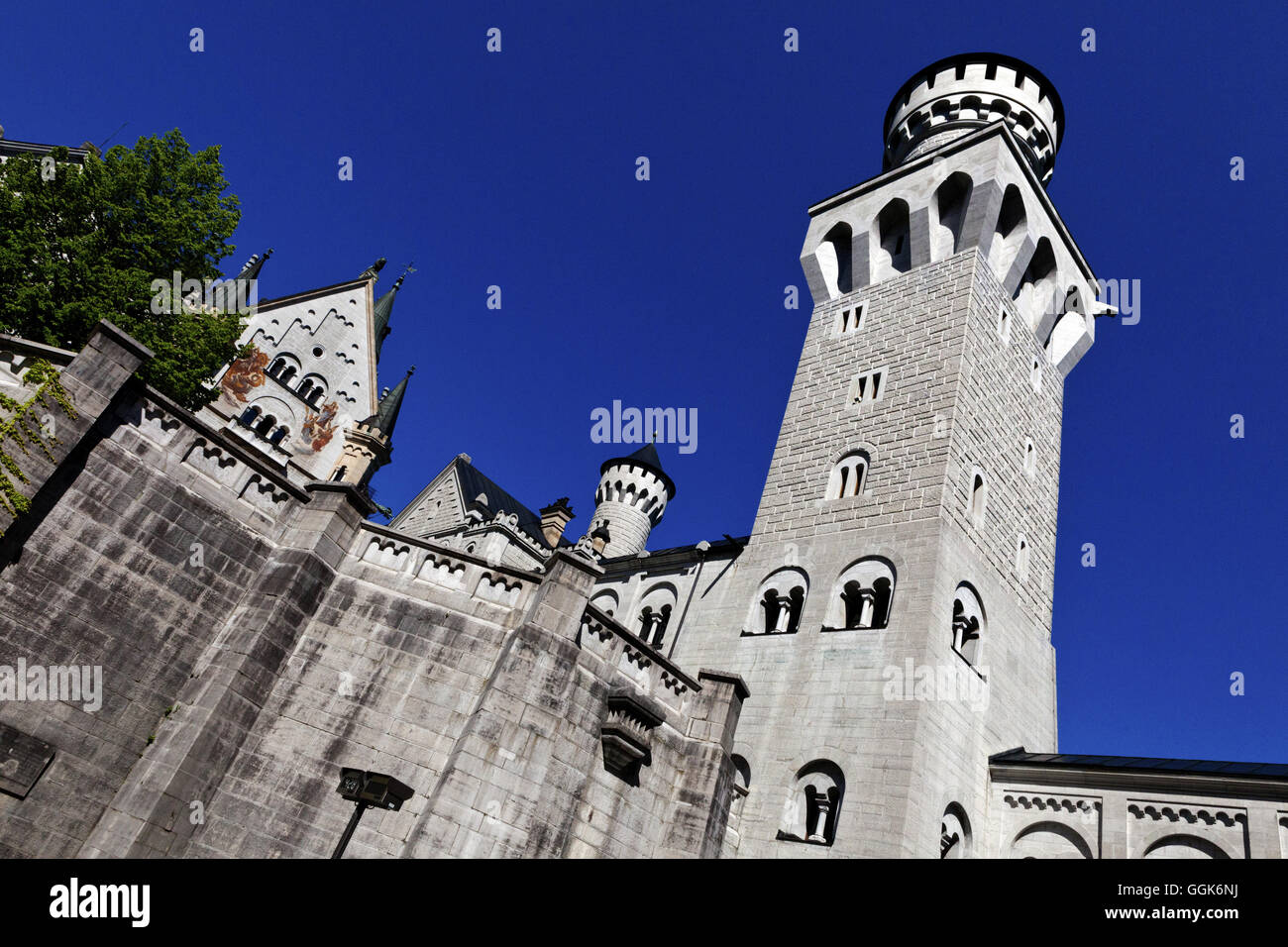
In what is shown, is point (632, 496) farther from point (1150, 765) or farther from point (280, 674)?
point (280, 674)

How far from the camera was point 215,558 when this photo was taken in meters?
12.5

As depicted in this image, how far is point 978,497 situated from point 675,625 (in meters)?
9.80

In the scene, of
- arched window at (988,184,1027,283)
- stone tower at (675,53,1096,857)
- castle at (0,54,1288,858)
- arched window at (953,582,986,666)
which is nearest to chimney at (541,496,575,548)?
castle at (0,54,1288,858)

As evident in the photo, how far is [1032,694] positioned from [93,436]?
918 inches

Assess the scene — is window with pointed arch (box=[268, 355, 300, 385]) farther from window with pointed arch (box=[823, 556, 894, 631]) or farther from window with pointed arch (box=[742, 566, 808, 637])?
window with pointed arch (box=[823, 556, 894, 631])

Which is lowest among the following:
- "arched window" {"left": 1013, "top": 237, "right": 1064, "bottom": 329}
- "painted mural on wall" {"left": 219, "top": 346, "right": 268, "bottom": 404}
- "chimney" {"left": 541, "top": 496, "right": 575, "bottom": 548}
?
"chimney" {"left": 541, "top": 496, "right": 575, "bottom": 548}

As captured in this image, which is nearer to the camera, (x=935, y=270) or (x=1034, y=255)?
(x=935, y=270)

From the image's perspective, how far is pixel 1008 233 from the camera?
29266mm

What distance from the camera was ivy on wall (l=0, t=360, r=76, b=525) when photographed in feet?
34.7

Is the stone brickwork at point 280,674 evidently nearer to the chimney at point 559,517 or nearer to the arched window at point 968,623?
the arched window at point 968,623

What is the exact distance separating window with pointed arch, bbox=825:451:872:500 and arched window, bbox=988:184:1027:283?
357 inches

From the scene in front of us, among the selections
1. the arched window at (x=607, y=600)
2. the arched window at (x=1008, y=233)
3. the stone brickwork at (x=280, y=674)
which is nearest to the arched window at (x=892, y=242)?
the arched window at (x=1008, y=233)
